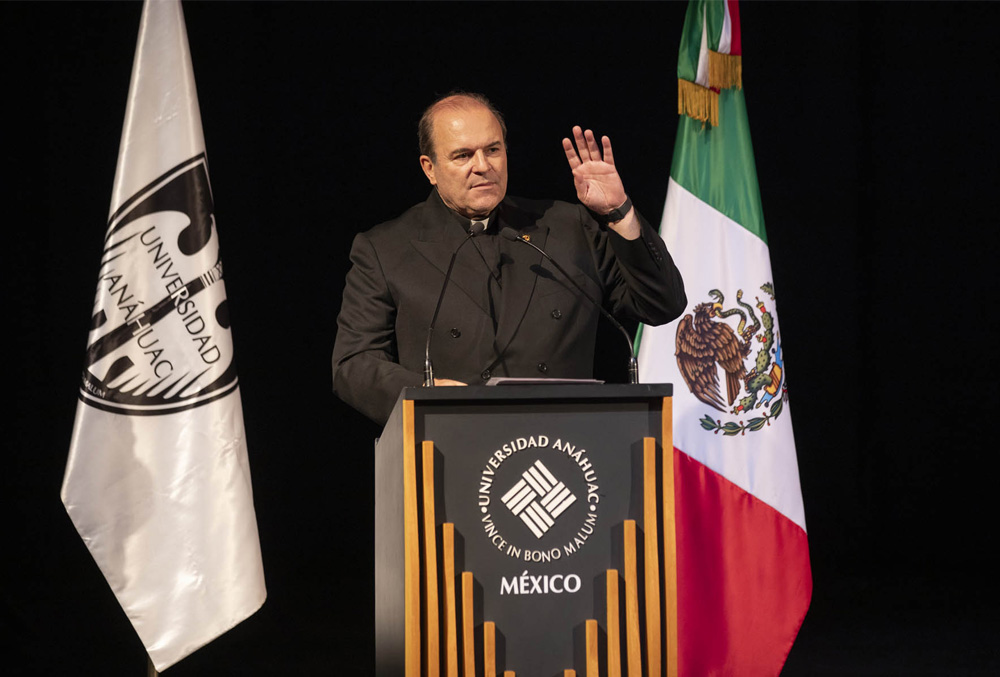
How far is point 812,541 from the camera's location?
15.5 feet

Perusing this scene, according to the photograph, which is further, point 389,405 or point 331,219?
point 331,219

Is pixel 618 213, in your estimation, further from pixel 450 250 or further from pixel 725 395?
pixel 725 395

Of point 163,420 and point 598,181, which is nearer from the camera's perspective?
point 598,181

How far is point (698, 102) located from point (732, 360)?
0.79m

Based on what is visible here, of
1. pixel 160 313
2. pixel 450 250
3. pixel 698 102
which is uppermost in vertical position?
pixel 698 102

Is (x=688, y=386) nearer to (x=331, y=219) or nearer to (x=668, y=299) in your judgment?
(x=668, y=299)

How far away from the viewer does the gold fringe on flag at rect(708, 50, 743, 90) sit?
10.9 ft

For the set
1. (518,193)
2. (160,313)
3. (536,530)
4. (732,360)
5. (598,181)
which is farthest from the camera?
(518,193)

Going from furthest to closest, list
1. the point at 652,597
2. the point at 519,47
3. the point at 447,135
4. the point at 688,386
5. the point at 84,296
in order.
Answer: the point at 519,47 < the point at 84,296 < the point at 688,386 < the point at 447,135 < the point at 652,597

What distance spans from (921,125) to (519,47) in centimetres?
175

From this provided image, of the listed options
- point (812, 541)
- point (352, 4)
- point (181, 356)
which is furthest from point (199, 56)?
point (812, 541)

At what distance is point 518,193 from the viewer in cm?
440

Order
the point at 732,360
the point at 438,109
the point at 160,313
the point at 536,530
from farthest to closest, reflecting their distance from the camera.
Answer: the point at 732,360 < the point at 160,313 < the point at 438,109 < the point at 536,530

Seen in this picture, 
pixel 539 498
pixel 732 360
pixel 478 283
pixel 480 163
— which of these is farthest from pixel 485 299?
pixel 732 360
